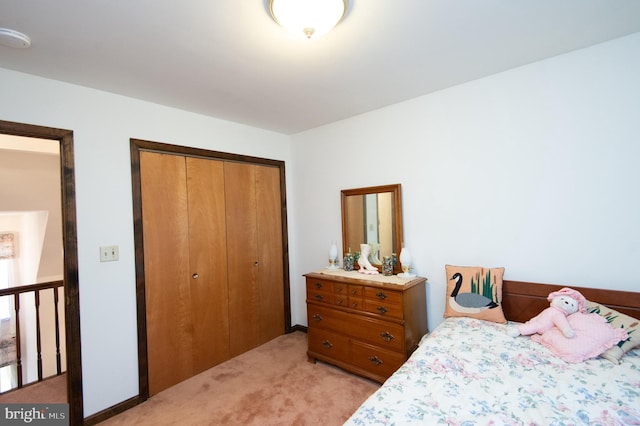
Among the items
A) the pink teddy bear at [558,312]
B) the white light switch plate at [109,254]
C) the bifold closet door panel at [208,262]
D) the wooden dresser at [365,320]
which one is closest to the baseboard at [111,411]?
the bifold closet door panel at [208,262]

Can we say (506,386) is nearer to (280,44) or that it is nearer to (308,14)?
(308,14)

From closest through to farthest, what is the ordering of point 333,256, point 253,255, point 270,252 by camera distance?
1. point 333,256
2. point 253,255
3. point 270,252

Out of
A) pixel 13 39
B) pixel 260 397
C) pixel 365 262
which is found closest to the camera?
pixel 13 39

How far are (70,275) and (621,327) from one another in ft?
10.9

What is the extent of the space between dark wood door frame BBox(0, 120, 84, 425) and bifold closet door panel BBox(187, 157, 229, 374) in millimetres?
807

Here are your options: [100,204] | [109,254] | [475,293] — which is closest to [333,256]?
[475,293]

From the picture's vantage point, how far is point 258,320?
3123mm

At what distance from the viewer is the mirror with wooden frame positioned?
260cm

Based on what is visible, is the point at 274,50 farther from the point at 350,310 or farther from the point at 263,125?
the point at 350,310

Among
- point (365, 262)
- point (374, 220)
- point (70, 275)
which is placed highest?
point (374, 220)

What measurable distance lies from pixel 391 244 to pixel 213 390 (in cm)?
195

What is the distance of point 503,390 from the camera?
4.05ft

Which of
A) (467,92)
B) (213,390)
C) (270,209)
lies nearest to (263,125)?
(270,209)

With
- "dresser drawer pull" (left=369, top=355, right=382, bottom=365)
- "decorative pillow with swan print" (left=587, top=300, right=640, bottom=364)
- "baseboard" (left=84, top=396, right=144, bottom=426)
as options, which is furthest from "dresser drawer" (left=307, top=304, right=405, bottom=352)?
"baseboard" (left=84, top=396, right=144, bottom=426)
